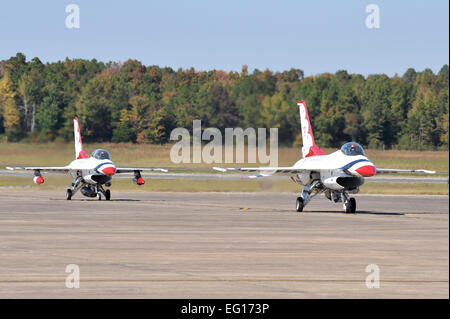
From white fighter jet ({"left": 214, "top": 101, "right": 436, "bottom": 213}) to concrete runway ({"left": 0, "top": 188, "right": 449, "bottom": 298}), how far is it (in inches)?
42.2

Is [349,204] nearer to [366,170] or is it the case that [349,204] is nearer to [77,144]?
[366,170]

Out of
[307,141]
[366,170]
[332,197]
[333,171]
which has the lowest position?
[332,197]

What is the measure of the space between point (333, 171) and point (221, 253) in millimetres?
16487

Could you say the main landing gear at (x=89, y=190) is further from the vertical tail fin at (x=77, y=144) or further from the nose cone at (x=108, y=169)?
the nose cone at (x=108, y=169)

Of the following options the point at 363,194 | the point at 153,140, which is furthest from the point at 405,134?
the point at 153,140

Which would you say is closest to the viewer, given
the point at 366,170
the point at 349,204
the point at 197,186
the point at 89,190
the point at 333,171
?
the point at 366,170

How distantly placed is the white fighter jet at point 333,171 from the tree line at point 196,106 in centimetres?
867

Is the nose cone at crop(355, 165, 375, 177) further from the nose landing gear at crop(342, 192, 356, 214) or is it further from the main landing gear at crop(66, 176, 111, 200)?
the main landing gear at crop(66, 176, 111, 200)

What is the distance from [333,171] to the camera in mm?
36438

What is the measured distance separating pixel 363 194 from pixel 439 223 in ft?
85.5

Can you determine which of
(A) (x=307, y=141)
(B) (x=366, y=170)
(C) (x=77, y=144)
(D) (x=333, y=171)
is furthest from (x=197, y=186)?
(B) (x=366, y=170)

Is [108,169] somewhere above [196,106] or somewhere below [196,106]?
below

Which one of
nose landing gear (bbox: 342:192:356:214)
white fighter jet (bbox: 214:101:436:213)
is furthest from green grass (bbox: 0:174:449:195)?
nose landing gear (bbox: 342:192:356:214)

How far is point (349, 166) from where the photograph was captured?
35.2 m
